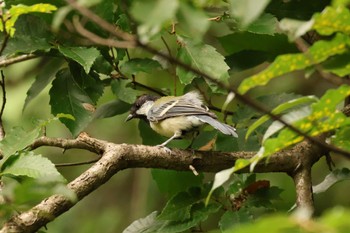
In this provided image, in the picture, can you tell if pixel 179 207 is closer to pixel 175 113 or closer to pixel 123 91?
pixel 123 91

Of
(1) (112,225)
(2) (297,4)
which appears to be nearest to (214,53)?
(2) (297,4)

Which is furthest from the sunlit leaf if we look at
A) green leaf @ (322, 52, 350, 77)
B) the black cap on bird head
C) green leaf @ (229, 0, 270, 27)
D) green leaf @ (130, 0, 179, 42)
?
the black cap on bird head

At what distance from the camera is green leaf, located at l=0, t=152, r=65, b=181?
2174 mm

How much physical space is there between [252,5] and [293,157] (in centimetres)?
159

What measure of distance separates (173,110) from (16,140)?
48.7 inches

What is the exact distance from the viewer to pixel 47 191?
5.21 feet

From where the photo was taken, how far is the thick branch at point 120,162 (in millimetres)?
2174

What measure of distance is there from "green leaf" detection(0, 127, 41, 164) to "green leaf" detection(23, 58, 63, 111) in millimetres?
613

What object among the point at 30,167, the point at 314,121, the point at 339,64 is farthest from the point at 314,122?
the point at 30,167

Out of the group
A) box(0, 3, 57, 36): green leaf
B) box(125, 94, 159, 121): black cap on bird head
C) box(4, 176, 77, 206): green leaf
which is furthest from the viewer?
box(125, 94, 159, 121): black cap on bird head

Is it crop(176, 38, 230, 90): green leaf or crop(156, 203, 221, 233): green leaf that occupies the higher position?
crop(176, 38, 230, 90): green leaf

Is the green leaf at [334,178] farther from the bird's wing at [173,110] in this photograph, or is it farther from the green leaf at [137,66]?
the green leaf at [137,66]

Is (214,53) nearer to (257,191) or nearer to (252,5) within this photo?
(257,191)

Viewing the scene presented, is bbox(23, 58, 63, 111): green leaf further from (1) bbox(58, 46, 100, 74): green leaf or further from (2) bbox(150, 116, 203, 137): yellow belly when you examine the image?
(2) bbox(150, 116, 203, 137): yellow belly
